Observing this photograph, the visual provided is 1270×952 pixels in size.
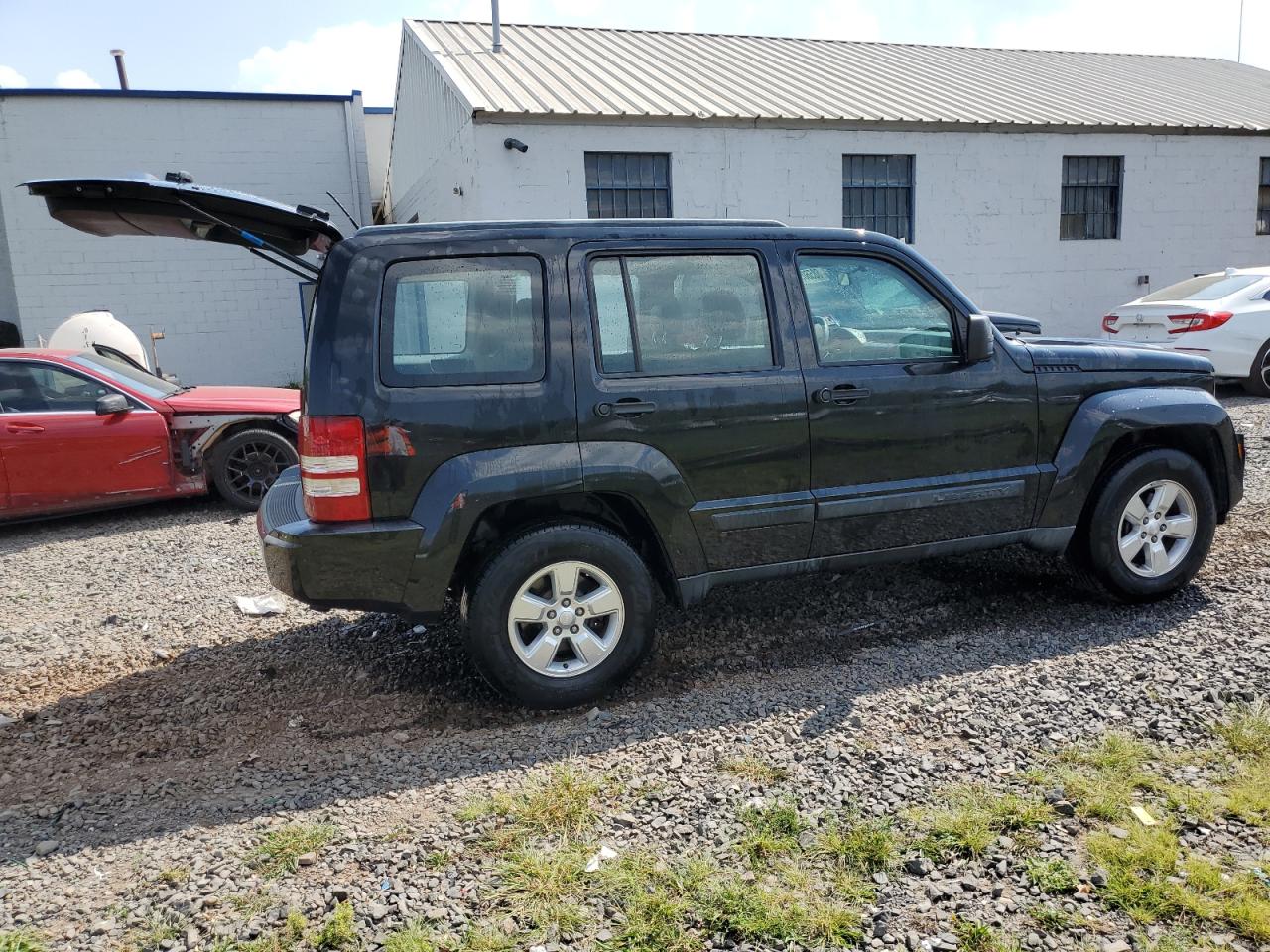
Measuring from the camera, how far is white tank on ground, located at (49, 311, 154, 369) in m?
11.7

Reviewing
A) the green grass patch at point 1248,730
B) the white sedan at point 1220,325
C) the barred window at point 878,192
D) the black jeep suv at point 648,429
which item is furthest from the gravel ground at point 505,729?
the barred window at point 878,192

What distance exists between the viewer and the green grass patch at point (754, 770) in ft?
10.6

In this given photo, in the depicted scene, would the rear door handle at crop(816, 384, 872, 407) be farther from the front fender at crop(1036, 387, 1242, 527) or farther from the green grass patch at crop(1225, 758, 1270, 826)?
the green grass patch at crop(1225, 758, 1270, 826)

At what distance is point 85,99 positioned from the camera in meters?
15.6

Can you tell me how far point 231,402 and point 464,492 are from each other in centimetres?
492

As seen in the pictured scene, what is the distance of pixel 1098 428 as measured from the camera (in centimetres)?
448

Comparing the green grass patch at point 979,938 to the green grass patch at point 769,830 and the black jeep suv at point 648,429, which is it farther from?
the black jeep suv at point 648,429

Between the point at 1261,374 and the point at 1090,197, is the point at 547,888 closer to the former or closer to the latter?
the point at 1261,374

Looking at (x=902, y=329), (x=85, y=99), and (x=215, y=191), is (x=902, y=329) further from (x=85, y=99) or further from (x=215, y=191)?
(x=85, y=99)

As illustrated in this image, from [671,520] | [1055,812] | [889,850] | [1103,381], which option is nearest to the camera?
[889,850]

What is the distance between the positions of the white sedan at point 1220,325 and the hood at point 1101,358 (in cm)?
680

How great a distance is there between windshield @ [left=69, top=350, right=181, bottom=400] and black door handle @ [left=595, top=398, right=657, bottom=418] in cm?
533

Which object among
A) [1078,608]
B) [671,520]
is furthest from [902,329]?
[1078,608]

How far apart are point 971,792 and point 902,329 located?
2.14 metres
